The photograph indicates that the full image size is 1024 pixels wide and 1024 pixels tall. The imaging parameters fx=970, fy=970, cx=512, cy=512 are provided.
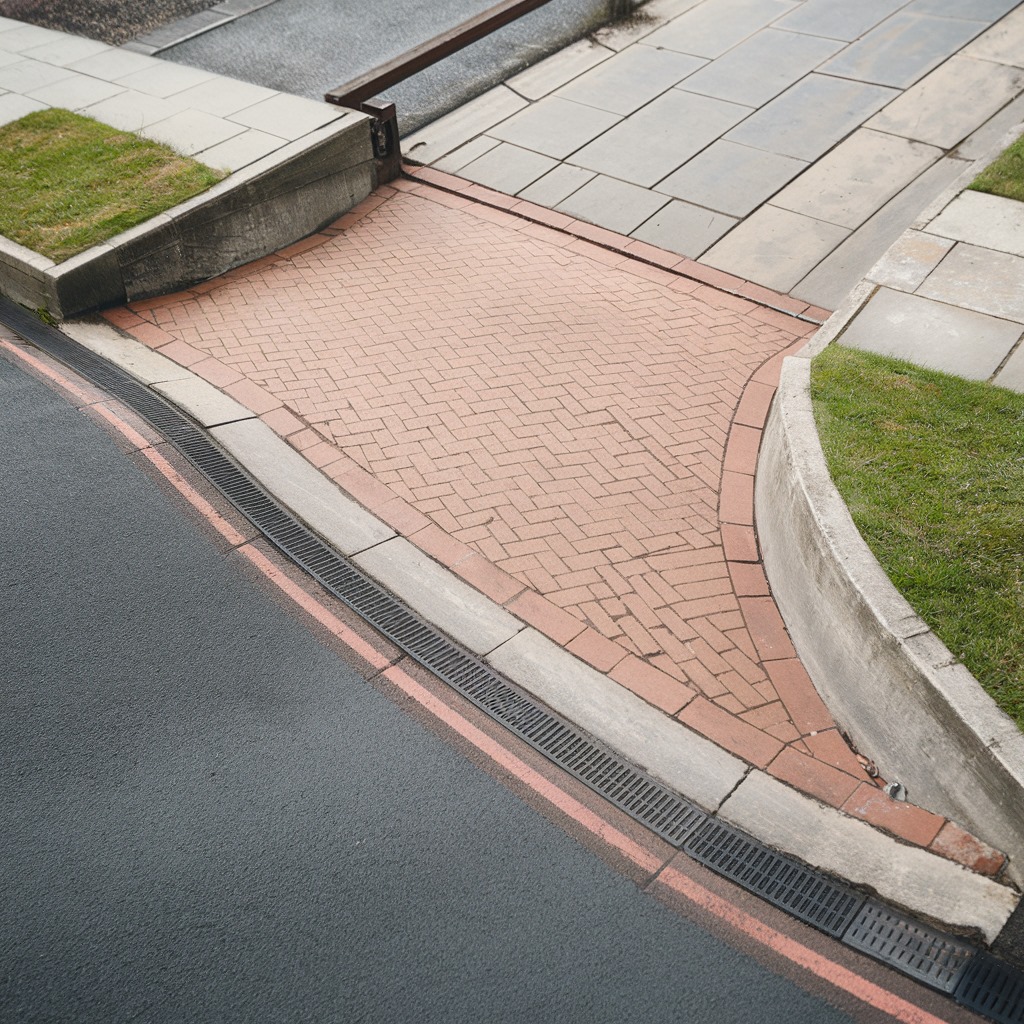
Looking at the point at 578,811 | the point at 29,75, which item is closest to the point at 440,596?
Result: the point at 578,811

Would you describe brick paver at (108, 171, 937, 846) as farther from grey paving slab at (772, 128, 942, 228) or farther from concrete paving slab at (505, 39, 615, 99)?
concrete paving slab at (505, 39, 615, 99)

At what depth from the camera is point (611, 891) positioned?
4355mm

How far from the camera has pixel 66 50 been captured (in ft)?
41.3

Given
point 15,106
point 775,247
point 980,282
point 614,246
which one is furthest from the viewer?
point 15,106

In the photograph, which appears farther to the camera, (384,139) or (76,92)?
(76,92)

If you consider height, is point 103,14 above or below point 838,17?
above

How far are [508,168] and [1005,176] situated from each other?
5.02 m

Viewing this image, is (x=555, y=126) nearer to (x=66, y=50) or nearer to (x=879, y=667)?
(x=66, y=50)

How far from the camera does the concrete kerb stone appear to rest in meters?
4.34

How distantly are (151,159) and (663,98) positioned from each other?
6.04 m

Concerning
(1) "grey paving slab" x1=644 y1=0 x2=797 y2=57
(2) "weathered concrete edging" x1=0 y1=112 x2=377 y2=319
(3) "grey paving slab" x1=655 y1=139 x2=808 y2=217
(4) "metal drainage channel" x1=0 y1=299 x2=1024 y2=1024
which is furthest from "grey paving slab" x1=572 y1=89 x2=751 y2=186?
(4) "metal drainage channel" x1=0 y1=299 x2=1024 y2=1024

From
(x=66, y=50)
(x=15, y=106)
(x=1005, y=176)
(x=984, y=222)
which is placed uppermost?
(x=66, y=50)

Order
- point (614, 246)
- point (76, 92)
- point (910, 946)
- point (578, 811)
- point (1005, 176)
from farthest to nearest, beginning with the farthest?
point (76, 92), point (614, 246), point (1005, 176), point (578, 811), point (910, 946)

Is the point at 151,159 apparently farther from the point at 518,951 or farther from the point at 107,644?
the point at 518,951
